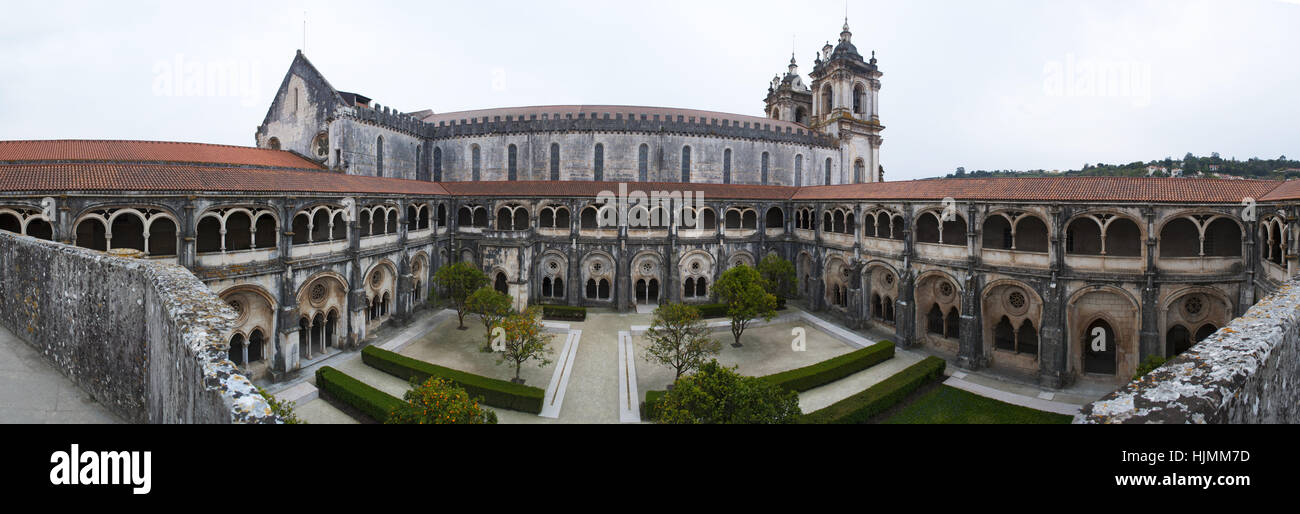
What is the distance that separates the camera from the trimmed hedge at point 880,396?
62.7 feet

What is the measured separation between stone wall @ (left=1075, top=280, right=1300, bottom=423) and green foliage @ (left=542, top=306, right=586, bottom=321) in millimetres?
29054

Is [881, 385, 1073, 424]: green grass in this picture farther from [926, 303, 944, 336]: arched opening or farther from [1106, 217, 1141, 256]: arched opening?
[1106, 217, 1141, 256]: arched opening

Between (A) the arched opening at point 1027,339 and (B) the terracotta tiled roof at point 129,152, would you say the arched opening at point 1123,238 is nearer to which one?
(A) the arched opening at point 1027,339

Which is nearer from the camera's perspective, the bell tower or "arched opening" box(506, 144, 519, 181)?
"arched opening" box(506, 144, 519, 181)

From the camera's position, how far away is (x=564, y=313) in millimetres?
33500

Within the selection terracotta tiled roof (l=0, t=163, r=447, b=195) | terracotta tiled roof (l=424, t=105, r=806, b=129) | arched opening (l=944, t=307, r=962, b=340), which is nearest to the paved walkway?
terracotta tiled roof (l=0, t=163, r=447, b=195)

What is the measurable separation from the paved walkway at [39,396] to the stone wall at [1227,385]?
11758mm

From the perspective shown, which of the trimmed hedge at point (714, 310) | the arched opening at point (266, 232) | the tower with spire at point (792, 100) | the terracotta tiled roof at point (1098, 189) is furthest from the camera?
the tower with spire at point (792, 100)

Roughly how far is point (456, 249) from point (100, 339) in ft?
97.6

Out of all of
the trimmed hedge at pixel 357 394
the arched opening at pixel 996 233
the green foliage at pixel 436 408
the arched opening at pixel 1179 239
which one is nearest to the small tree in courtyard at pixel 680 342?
the green foliage at pixel 436 408

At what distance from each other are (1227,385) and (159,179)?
28366mm

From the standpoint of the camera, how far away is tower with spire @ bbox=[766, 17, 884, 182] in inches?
1892

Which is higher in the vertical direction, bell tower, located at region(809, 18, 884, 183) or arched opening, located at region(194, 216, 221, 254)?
bell tower, located at region(809, 18, 884, 183)

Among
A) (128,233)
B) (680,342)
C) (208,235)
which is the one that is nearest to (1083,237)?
(680,342)
